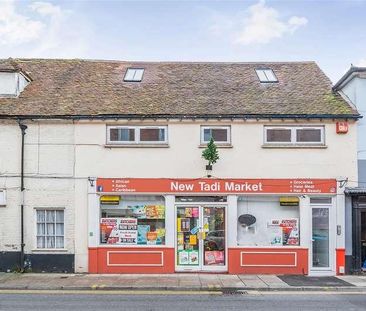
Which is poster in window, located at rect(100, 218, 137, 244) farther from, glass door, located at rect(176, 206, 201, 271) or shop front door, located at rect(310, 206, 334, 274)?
shop front door, located at rect(310, 206, 334, 274)

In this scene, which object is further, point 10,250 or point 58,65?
point 58,65

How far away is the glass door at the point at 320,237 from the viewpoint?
16.3 metres

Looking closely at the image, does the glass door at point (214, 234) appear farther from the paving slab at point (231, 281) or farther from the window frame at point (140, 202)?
the window frame at point (140, 202)

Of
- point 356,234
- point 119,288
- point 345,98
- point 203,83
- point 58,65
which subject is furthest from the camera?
point 58,65

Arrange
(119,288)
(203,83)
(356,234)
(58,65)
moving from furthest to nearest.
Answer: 1. (58,65)
2. (203,83)
3. (356,234)
4. (119,288)

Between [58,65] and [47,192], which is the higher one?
[58,65]

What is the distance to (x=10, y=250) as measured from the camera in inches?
645

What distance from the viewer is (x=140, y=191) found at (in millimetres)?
16453

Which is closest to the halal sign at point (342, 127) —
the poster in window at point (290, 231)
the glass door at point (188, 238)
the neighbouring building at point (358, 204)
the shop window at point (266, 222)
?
the neighbouring building at point (358, 204)

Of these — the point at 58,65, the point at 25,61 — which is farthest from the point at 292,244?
the point at 25,61

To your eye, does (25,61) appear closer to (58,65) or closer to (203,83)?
(58,65)

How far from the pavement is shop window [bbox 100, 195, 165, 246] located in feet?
4.23

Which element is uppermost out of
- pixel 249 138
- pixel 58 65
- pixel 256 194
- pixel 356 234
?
pixel 58 65

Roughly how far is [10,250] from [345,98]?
12765 millimetres
